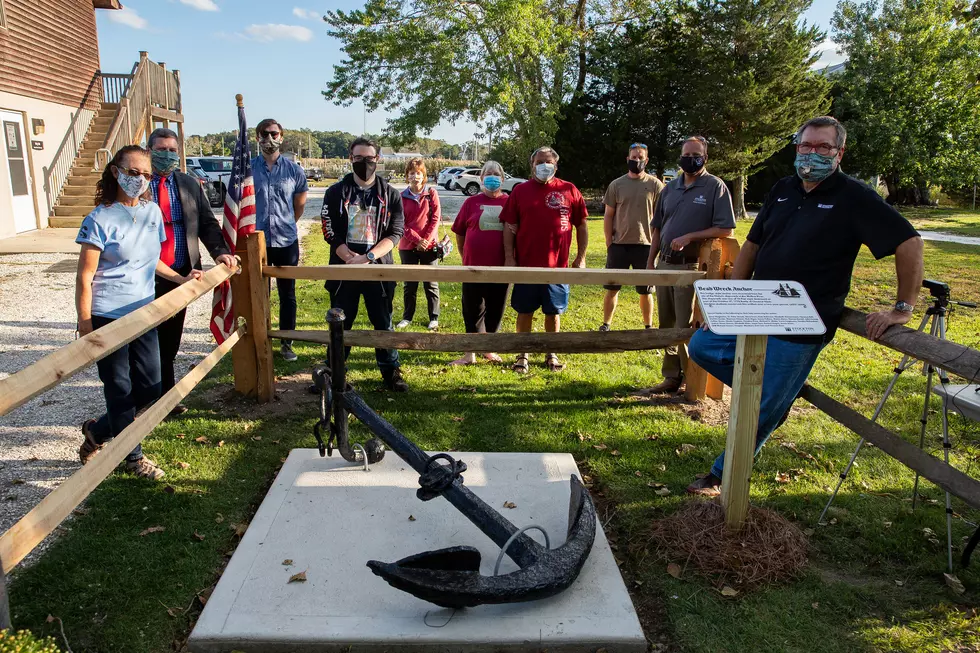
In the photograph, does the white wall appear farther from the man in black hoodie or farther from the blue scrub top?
the blue scrub top

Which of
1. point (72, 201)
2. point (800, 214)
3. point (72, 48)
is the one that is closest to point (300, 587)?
point (800, 214)

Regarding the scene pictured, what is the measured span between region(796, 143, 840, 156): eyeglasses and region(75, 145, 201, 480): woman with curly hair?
3364 mm

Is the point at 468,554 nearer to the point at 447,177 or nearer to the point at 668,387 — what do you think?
the point at 668,387

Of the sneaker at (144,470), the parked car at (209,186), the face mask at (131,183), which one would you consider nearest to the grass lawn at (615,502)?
the sneaker at (144,470)

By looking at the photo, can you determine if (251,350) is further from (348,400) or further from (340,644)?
(340,644)

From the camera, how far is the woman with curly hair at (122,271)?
11.8 ft

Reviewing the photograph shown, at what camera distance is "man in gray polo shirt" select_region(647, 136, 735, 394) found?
551 centimetres

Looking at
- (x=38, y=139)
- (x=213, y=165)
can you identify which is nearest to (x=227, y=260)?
(x=38, y=139)

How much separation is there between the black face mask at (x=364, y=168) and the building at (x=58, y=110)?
40.6 feet

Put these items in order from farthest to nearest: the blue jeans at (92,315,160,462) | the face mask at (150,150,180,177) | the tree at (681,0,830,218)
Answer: the tree at (681,0,830,218) < the face mask at (150,150,180,177) < the blue jeans at (92,315,160,462)

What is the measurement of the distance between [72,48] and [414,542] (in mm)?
19663

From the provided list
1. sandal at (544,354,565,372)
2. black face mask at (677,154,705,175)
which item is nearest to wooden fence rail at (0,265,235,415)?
sandal at (544,354,565,372)

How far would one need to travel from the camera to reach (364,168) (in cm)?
532

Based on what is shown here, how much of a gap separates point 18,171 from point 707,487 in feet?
54.0
